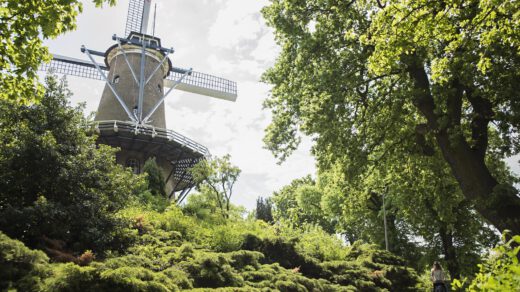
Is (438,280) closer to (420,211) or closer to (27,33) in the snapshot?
(420,211)

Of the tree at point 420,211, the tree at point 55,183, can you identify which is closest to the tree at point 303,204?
the tree at point 420,211

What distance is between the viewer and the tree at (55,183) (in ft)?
37.1

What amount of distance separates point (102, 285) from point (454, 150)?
33.3 ft

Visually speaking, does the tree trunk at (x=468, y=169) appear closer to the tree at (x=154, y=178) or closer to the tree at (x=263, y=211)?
the tree at (x=154, y=178)

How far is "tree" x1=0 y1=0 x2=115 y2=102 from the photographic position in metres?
9.09

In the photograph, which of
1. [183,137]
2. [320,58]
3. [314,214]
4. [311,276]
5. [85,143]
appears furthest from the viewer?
[314,214]

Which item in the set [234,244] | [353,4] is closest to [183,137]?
[234,244]

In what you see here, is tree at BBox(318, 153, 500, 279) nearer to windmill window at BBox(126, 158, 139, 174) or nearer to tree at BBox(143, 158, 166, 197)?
tree at BBox(143, 158, 166, 197)

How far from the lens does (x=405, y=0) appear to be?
336 inches

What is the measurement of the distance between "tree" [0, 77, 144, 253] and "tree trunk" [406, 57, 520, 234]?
10210 mm

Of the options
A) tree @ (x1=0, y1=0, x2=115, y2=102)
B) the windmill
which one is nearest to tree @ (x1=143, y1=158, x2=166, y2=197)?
the windmill

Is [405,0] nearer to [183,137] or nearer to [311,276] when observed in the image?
[311,276]

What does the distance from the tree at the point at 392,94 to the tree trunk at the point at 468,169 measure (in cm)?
3

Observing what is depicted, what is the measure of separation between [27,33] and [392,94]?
1147cm
